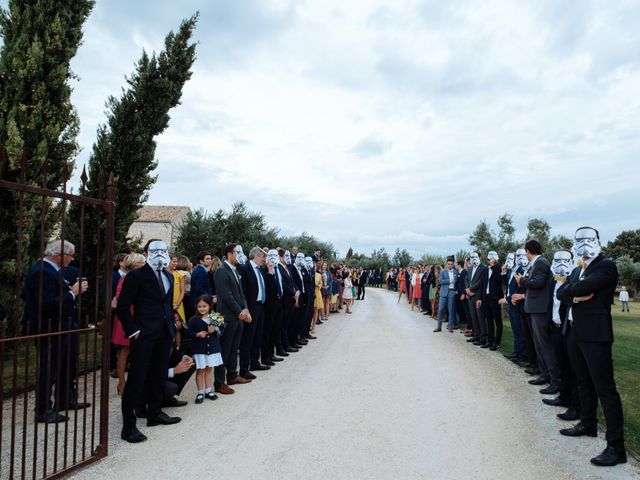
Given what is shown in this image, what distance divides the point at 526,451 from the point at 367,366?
4240 millimetres

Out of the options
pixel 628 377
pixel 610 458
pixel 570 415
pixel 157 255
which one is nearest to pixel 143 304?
pixel 157 255

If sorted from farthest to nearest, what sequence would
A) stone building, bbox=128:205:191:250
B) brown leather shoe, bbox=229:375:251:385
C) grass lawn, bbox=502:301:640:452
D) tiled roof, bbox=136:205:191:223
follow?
tiled roof, bbox=136:205:191:223 < stone building, bbox=128:205:191:250 < brown leather shoe, bbox=229:375:251:385 < grass lawn, bbox=502:301:640:452

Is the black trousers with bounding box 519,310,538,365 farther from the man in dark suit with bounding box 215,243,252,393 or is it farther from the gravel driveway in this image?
the man in dark suit with bounding box 215,243,252,393

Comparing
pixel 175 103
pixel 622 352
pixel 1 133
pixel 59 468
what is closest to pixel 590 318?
pixel 59 468

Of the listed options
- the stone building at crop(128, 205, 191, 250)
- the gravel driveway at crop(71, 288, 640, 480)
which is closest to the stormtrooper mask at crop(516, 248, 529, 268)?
the gravel driveway at crop(71, 288, 640, 480)

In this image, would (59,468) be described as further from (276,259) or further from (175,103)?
(175,103)

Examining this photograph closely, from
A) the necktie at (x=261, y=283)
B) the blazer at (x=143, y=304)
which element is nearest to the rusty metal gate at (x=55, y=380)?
the blazer at (x=143, y=304)

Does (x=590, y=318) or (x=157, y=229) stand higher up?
(x=157, y=229)

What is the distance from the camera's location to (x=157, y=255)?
5.39 meters

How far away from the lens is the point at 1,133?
8703 mm

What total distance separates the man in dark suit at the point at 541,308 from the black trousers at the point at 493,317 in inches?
120

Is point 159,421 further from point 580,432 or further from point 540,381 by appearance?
point 540,381

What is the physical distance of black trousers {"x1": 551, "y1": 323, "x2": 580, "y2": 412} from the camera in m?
5.91

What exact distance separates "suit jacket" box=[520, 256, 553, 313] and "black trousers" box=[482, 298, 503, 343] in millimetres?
3151
